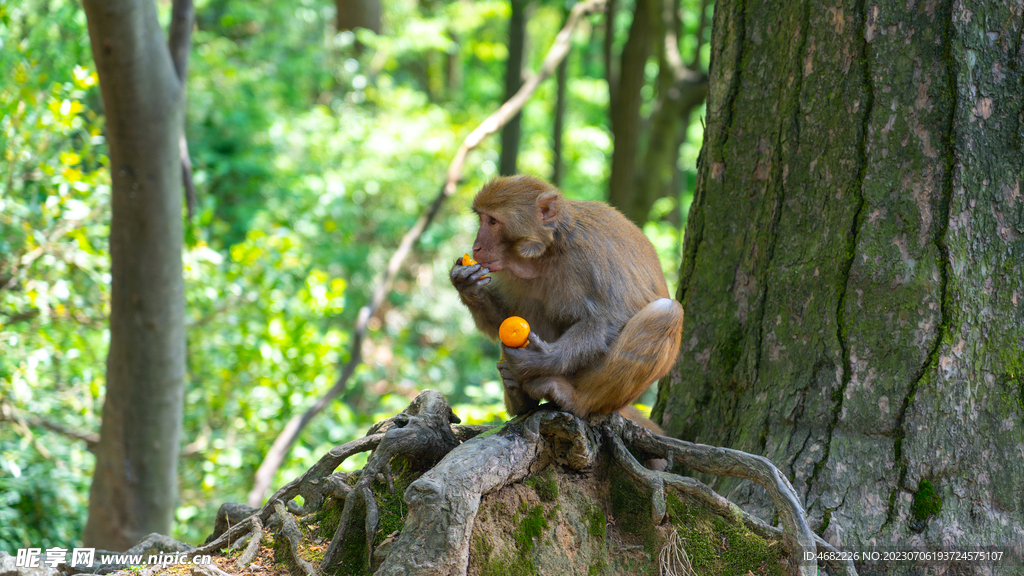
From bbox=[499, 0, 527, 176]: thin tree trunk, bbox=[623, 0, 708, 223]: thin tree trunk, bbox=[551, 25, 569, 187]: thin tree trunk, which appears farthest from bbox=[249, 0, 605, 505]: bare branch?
bbox=[551, 25, 569, 187]: thin tree trunk

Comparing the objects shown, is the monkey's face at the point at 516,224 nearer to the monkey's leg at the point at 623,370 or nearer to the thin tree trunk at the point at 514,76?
the monkey's leg at the point at 623,370

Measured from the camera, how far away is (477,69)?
18500 millimetres

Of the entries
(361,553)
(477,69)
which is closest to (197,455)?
(361,553)

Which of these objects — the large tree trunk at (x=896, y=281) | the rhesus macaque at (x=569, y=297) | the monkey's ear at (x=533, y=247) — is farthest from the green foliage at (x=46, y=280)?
the large tree trunk at (x=896, y=281)

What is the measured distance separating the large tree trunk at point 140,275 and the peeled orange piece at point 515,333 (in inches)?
86.7

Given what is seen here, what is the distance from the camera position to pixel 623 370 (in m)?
2.67

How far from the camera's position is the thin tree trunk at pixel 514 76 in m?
11.8

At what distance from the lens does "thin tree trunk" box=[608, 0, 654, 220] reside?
30.5 ft

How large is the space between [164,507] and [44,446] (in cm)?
133

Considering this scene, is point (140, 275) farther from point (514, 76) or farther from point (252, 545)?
point (514, 76)

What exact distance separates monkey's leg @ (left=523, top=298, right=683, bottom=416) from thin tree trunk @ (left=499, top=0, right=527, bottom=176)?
29.6 ft

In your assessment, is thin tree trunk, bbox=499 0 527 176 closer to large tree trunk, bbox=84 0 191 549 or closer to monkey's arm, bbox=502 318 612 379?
large tree trunk, bbox=84 0 191 549

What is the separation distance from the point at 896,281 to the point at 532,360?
1322 mm

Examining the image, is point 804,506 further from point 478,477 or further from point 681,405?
point 478,477
